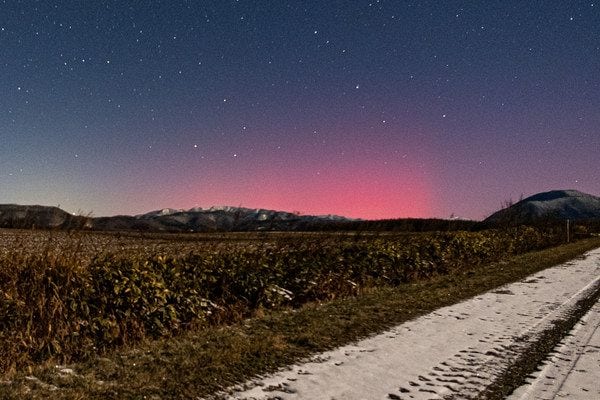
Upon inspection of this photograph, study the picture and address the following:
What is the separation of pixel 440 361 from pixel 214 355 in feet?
10.1

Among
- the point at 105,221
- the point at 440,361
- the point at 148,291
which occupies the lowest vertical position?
the point at 440,361

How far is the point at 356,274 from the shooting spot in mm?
12977

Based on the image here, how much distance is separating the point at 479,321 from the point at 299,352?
413cm

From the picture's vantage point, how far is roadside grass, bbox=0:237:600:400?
16.8 ft

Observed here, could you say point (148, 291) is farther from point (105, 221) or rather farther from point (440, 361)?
point (440, 361)

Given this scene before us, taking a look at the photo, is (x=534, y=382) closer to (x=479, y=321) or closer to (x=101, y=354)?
(x=479, y=321)

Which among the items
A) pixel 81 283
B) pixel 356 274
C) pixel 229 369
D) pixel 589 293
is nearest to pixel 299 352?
pixel 229 369

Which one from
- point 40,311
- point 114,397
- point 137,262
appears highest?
point 137,262

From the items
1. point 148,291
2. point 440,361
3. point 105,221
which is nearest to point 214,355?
point 148,291

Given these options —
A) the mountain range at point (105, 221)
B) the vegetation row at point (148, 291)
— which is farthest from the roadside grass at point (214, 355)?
the mountain range at point (105, 221)

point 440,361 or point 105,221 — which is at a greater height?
point 105,221

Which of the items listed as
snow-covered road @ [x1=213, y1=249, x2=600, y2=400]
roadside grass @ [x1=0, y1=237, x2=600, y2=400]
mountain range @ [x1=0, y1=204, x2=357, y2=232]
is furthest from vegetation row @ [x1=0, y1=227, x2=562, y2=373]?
snow-covered road @ [x1=213, y1=249, x2=600, y2=400]

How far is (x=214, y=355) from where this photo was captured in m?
6.27

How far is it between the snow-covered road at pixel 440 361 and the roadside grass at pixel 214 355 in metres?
0.39
